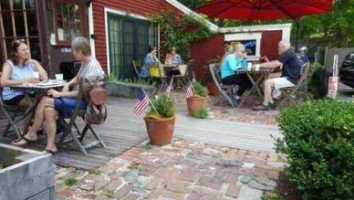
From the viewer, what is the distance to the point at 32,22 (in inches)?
213

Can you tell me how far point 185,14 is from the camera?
9.69 meters

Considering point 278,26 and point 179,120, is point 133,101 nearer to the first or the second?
point 179,120

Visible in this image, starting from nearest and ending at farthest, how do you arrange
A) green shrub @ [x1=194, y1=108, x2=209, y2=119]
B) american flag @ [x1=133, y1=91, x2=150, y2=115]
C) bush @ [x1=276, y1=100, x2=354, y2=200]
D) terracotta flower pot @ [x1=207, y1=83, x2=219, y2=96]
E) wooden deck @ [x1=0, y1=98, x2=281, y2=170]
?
bush @ [x1=276, y1=100, x2=354, y2=200] → wooden deck @ [x1=0, y1=98, x2=281, y2=170] → american flag @ [x1=133, y1=91, x2=150, y2=115] → green shrub @ [x1=194, y1=108, x2=209, y2=119] → terracotta flower pot @ [x1=207, y1=83, x2=219, y2=96]

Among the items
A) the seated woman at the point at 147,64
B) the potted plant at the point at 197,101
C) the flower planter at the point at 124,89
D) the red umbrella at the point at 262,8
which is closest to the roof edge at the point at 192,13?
the seated woman at the point at 147,64

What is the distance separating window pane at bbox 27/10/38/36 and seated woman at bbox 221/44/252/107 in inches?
136

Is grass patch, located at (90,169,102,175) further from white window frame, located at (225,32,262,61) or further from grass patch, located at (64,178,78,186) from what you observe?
white window frame, located at (225,32,262,61)

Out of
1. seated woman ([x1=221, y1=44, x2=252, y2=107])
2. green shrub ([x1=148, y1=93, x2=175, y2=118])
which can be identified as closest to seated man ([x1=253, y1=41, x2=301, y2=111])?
seated woman ([x1=221, y1=44, x2=252, y2=107])

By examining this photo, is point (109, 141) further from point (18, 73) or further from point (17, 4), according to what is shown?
point (17, 4)

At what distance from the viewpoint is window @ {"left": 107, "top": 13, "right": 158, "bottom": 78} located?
319 inches

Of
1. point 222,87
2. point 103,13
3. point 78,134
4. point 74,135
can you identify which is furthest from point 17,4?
point 222,87

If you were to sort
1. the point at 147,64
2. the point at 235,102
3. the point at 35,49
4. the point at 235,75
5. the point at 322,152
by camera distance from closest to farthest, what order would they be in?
1. the point at 322,152
2. the point at 35,49
3. the point at 235,75
4. the point at 235,102
5. the point at 147,64

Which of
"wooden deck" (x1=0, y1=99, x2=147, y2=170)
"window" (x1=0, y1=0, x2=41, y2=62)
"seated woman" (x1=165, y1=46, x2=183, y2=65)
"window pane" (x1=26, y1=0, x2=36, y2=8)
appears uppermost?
"window pane" (x1=26, y1=0, x2=36, y2=8)

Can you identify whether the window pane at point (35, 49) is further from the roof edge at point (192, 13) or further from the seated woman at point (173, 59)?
the roof edge at point (192, 13)

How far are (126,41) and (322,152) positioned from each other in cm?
732
